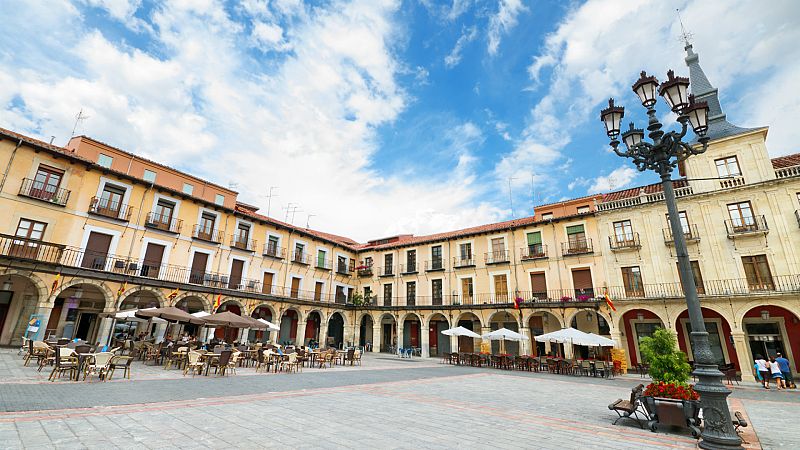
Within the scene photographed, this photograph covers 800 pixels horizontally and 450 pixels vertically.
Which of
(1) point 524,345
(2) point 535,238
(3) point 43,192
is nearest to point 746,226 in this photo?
(2) point 535,238

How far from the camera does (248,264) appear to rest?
24.0m

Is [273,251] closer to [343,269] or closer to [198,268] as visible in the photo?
[198,268]

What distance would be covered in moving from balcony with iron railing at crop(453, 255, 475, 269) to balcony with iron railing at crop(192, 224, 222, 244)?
55.7 feet

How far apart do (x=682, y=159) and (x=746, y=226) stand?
1732cm

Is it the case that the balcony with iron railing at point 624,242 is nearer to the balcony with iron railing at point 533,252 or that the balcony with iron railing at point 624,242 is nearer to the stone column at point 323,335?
the balcony with iron railing at point 533,252

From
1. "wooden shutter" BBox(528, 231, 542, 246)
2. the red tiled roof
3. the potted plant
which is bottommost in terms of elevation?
the potted plant

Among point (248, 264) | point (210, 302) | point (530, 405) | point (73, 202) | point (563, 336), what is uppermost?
point (73, 202)

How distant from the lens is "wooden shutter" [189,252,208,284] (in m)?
21.0

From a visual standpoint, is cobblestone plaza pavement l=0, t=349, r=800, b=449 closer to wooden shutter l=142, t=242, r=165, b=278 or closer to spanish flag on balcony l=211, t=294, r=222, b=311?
wooden shutter l=142, t=242, r=165, b=278

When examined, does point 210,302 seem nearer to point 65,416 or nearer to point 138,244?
point 138,244

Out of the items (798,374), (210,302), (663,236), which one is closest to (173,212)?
(210,302)

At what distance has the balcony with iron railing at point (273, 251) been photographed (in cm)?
2526

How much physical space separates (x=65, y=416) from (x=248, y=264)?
18925 mm

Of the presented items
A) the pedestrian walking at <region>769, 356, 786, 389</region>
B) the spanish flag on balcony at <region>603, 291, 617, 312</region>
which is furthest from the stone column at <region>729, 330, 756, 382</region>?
the spanish flag on balcony at <region>603, 291, 617, 312</region>
